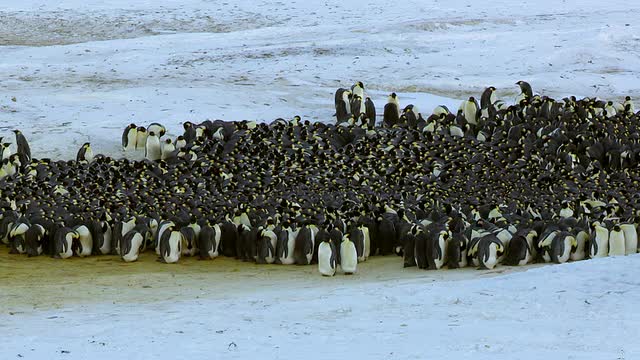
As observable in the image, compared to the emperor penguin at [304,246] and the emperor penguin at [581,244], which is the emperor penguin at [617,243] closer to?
the emperor penguin at [581,244]

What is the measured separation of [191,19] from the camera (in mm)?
31547

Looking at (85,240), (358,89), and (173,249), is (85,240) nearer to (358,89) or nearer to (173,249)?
(173,249)

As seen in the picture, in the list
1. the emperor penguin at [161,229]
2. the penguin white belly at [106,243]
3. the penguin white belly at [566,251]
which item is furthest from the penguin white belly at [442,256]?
the penguin white belly at [106,243]

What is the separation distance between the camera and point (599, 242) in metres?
14.5

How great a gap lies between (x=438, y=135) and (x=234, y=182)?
402cm

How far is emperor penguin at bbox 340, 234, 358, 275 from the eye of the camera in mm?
14548

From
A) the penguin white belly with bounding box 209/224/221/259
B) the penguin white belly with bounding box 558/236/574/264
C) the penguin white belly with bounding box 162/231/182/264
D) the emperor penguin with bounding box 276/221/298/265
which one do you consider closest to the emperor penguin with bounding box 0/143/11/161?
the penguin white belly with bounding box 162/231/182/264

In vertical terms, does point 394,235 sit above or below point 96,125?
below

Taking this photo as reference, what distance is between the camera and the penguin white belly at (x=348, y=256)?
14.5 meters

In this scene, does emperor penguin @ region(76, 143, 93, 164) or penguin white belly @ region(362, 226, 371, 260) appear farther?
emperor penguin @ region(76, 143, 93, 164)

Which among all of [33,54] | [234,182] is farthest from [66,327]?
[33,54]

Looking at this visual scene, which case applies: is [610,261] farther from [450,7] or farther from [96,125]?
[450,7]

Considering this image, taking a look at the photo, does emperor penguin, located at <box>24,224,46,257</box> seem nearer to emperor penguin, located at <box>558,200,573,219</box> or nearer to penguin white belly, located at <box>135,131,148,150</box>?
penguin white belly, located at <box>135,131,148,150</box>

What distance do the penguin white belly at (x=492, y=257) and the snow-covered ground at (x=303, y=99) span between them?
1.60ft
